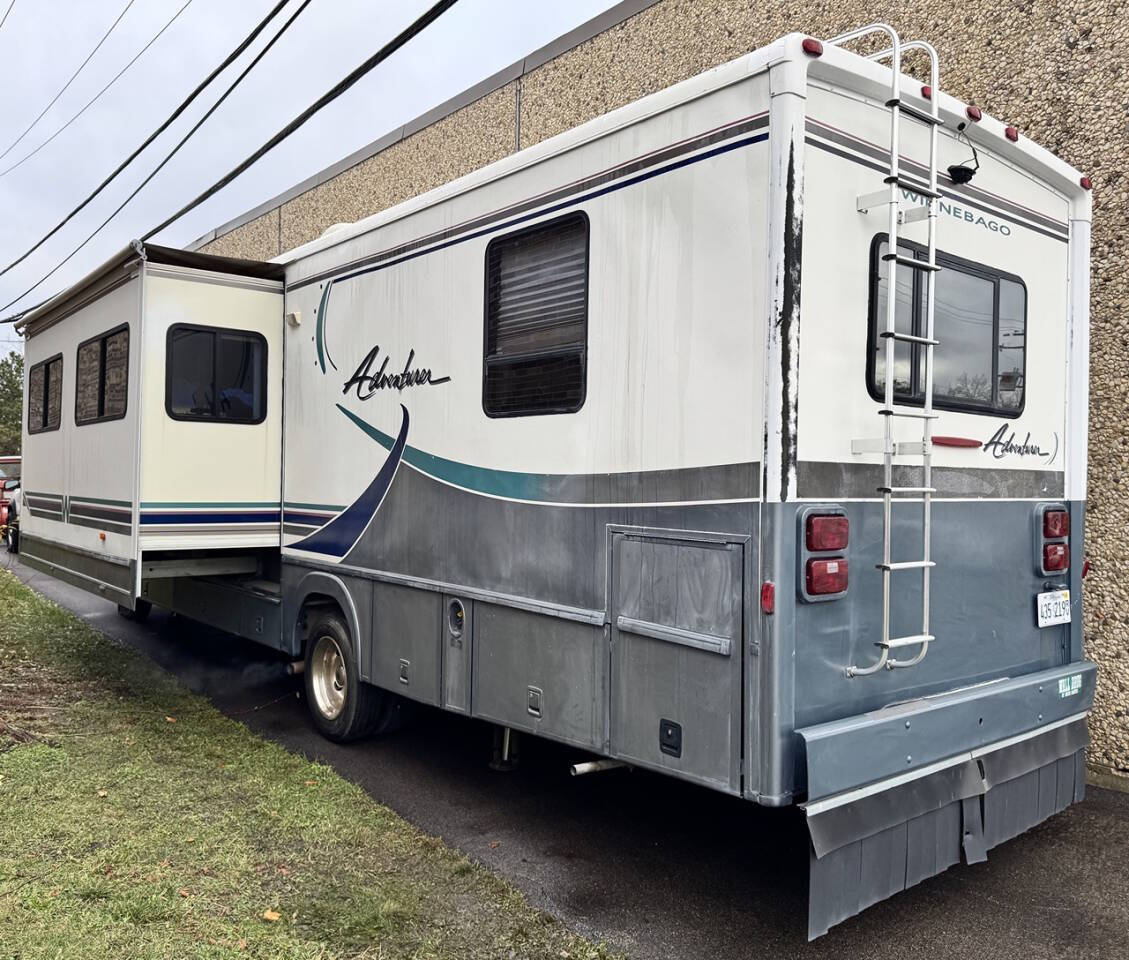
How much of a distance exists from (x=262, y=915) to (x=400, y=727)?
7.74 ft

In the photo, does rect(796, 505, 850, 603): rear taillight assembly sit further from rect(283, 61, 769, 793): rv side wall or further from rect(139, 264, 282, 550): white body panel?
rect(139, 264, 282, 550): white body panel

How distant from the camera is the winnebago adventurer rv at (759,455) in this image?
337 cm

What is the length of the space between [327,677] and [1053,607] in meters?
4.13

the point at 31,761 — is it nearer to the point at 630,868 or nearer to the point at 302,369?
the point at 302,369

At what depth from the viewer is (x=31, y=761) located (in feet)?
17.5

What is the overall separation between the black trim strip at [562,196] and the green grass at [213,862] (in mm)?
2822

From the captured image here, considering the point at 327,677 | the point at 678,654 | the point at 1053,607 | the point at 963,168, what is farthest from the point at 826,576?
the point at 327,677

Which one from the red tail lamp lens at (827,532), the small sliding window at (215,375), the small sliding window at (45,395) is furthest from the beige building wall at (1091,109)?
the small sliding window at (45,395)

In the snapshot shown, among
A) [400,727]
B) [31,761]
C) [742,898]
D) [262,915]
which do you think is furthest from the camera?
[400,727]

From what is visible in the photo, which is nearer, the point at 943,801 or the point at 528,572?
the point at 943,801

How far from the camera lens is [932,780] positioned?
365cm

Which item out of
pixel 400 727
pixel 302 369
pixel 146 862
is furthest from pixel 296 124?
pixel 146 862

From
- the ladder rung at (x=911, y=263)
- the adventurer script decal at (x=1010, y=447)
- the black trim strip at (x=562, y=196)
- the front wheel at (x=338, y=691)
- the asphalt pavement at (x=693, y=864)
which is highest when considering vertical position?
the black trim strip at (x=562, y=196)

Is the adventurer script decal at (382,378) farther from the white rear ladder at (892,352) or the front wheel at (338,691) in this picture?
the white rear ladder at (892,352)
